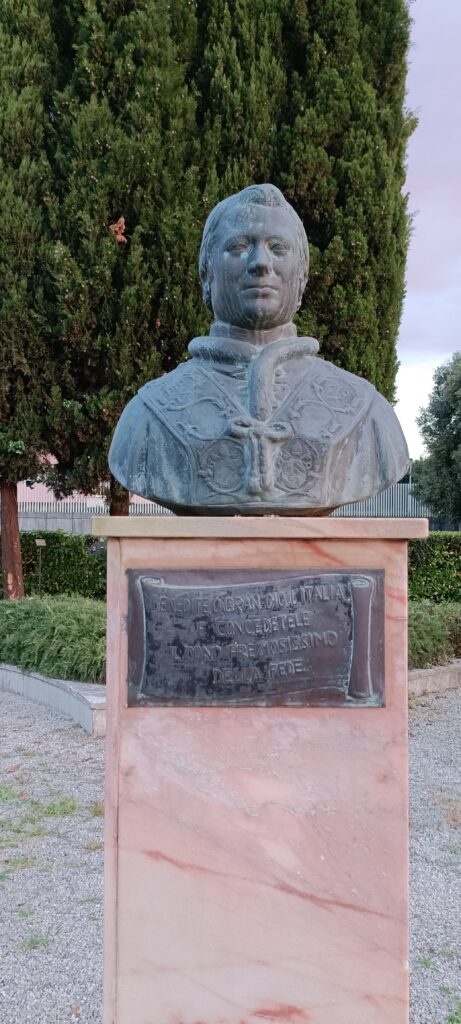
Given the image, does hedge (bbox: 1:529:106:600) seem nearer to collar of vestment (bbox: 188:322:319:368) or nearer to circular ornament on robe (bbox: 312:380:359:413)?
collar of vestment (bbox: 188:322:319:368)

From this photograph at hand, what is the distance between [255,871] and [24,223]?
288 inches

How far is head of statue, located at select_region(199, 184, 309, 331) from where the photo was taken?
2.62 metres

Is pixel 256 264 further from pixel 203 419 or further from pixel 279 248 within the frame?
pixel 203 419

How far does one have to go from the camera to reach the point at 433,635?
25.5ft

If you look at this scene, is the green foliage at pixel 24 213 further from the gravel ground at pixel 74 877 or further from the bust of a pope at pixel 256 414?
the bust of a pope at pixel 256 414

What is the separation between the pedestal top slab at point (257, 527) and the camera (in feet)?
7.42

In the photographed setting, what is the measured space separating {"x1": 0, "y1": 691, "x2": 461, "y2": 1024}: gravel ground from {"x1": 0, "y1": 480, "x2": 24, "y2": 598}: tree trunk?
3.66 m

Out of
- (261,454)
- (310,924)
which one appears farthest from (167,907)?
(261,454)

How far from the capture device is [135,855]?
90.0 inches

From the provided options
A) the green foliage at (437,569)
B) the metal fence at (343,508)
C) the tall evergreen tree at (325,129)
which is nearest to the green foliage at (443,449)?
the metal fence at (343,508)

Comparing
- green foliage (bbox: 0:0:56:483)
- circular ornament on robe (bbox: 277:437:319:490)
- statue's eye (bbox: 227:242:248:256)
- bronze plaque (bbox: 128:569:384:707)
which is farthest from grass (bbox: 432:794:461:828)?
Result: green foliage (bbox: 0:0:56:483)

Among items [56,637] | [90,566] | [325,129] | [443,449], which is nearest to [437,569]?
[90,566]

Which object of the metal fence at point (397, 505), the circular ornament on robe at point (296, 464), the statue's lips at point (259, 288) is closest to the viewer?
the circular ornament on robe at point (296, 464)

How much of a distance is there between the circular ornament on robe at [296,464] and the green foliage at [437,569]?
8.91 m
